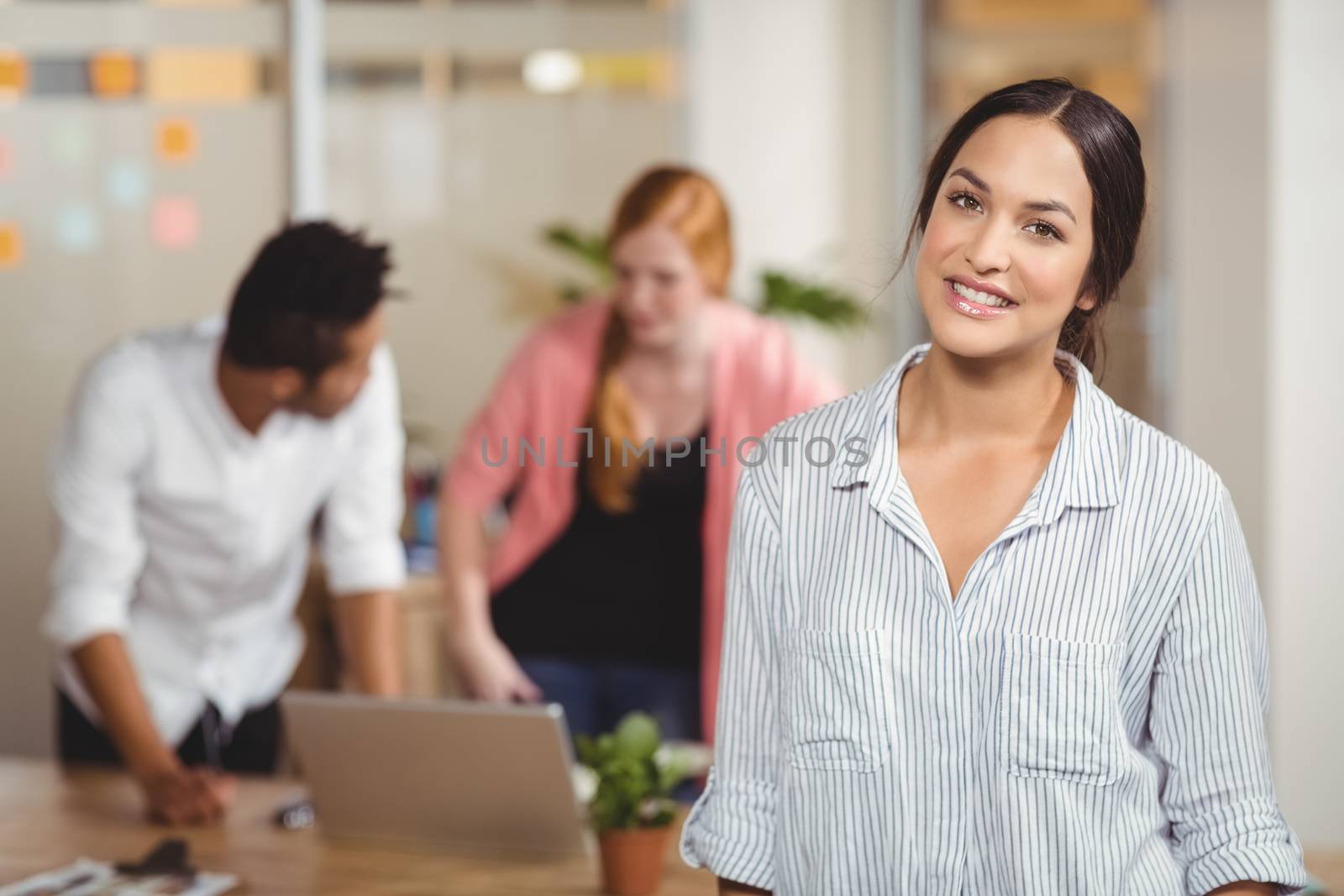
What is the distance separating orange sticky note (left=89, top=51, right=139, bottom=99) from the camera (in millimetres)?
3635

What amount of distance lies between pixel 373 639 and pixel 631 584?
51 centimetres

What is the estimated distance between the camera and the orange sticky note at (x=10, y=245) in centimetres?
347

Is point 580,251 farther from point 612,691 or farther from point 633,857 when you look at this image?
point 633,857

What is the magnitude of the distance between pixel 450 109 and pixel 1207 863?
12.4ft

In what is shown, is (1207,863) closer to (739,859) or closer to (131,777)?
(739,859)

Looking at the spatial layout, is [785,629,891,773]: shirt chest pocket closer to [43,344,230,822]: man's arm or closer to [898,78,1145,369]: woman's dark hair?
[898,78,1145,369]: woman's dark hair

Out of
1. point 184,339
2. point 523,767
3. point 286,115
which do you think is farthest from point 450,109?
point 523,767

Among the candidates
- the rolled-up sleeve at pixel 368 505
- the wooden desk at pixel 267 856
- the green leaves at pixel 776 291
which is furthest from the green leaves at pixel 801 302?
→ the wooden desk at pixel 267 856

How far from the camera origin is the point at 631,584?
2.91 metres

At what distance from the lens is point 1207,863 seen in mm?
1389

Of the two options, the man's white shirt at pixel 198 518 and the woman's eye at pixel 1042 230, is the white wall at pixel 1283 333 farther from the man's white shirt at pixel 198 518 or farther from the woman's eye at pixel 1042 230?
the woman's eye at pixel 1042 230

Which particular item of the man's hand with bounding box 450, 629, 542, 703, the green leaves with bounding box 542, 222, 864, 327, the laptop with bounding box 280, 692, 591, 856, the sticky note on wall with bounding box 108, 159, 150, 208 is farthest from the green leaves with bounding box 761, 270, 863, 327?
the laptop with bounding box 280, 692, 591, 856

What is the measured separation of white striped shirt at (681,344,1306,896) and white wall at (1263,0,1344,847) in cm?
293

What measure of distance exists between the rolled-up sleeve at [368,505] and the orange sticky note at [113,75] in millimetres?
Result: 1432
